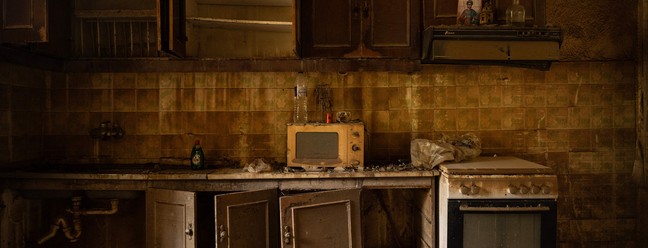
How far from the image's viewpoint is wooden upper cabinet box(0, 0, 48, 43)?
242cm

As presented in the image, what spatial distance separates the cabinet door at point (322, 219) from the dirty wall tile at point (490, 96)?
137 cm

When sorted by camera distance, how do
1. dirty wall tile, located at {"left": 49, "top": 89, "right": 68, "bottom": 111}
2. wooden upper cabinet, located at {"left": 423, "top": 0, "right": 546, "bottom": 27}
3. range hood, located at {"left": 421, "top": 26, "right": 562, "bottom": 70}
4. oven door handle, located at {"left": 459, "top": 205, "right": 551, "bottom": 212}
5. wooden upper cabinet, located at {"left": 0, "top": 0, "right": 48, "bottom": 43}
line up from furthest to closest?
dirty wall tile, located at {"left": 49, "top": 89, "right": 68, "bottom": 111} → wooden upper cabinet, located at {"left": 423, "top": 0, "right": 546, "bottom": 27} → range hood, located at {"left": 421, "top": 26, "right": 562, "bottom": 70} → wooden upper cabinet, located at {"left": 0, "top": 0, "right": 48, "bottom": 43} → oven door handle, located at {"left": 459, "top": 205, "right": 551, "bottom": 212}

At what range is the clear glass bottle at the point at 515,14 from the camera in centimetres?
263

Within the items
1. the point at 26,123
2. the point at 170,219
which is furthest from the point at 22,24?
the point at 170,219

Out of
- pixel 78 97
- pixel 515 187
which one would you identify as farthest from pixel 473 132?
pixel 78 97

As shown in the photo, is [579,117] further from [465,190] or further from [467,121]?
[465,190]

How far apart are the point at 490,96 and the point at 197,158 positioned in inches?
92.1

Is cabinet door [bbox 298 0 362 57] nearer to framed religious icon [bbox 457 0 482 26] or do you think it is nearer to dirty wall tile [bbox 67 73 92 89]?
framed religious icon [bbox 457 0 482 26]

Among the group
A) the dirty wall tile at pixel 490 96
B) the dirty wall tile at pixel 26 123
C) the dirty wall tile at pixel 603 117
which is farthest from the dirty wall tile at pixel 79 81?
the dirty wall tile at pixel 603 117

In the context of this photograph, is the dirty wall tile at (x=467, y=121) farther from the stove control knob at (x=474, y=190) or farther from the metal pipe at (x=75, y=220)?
the metal pipe at (x=75, y=220)

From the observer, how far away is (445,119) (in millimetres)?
3031

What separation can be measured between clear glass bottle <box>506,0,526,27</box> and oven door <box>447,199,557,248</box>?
1216 millimetres

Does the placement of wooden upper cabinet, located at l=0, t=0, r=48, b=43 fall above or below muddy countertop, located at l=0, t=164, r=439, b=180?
above

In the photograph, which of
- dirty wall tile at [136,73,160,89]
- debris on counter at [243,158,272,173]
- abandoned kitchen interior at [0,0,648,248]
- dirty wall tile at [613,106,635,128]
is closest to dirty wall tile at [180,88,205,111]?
abandoned kitchen interior at [0,0,648,248]
